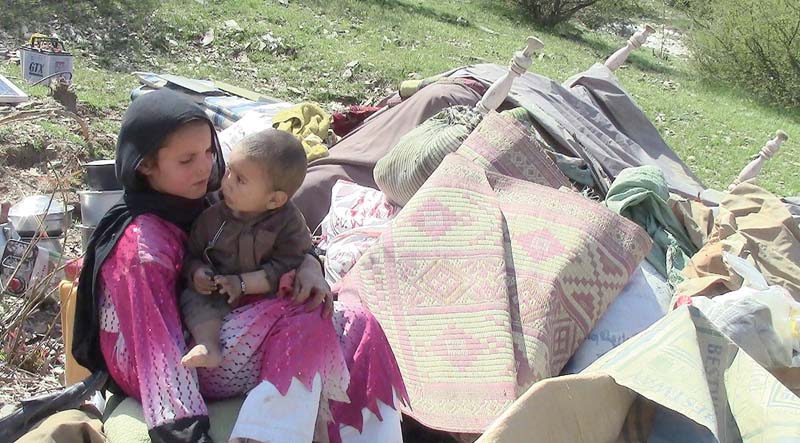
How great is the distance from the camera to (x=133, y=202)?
2.04 meters

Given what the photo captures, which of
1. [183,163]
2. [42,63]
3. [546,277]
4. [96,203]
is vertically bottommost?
[42,63]

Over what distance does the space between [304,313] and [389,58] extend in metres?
7.08

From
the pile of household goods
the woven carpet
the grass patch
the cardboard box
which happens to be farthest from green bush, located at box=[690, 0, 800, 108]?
the woven carpet

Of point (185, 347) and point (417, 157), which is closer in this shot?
point (185, 347)

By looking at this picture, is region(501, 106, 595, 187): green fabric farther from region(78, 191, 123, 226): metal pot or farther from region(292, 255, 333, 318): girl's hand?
region(292, 255, 333, 318): girl's hand

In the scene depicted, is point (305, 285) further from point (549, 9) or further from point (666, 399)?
point (549, 9)

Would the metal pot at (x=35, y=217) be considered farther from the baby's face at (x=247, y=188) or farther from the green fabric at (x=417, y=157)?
the baby's face at (x=247, y=188)

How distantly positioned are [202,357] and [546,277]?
142 centimetres

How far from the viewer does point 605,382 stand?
2.00m

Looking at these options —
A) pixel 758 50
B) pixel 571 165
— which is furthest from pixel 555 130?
pixel 758 50

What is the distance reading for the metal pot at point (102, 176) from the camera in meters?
3.41

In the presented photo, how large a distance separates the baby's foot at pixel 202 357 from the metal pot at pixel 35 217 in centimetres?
175

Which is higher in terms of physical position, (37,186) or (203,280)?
(203,280)

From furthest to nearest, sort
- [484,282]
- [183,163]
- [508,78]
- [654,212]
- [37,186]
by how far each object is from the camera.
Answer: [37,186], [508,78], [654,212], [484,282], [183,163]
